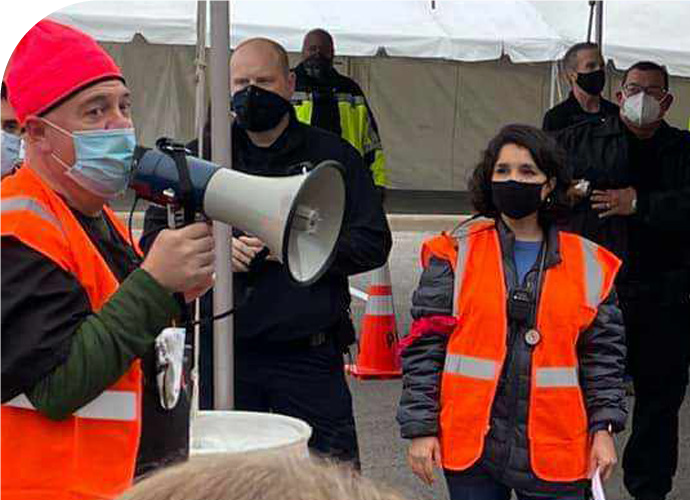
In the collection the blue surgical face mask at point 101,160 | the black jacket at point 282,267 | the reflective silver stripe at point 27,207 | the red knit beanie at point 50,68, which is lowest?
the black jacket at point 282,267

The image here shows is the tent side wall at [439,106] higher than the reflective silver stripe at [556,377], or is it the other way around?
the reflective silver stripe at [556,377]

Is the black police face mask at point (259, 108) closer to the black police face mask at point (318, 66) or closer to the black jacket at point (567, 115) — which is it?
the black jacket at point (567, 115)

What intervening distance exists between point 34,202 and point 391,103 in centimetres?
1509

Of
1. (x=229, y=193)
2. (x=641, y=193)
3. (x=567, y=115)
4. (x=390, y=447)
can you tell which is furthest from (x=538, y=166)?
(x=390, y=447)

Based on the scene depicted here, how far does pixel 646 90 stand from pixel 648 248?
729mm

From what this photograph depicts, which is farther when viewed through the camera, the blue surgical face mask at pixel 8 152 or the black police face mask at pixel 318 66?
the black police face mask at pixel 318 66

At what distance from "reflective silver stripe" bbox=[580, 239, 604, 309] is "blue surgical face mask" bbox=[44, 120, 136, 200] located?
1.59 m

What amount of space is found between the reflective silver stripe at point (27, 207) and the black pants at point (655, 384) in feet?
11.2

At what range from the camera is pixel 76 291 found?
2133 millimetres

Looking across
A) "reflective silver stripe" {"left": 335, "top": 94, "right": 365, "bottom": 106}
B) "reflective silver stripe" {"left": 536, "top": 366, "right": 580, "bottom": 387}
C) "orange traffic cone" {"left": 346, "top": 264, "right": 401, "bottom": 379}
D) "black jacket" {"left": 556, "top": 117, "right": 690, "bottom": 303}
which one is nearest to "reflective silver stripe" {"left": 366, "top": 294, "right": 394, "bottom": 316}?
"orange traffic cone" {"left": 346, "top": 264, "right": 401, "bottom": 379}

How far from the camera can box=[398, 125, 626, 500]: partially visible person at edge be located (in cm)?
336

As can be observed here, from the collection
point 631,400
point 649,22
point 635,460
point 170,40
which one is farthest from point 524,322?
point 649,22

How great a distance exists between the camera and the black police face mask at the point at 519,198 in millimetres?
3514

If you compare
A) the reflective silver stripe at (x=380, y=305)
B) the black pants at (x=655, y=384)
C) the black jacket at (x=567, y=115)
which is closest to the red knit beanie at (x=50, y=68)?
the black pants at (x=655, y=384)
